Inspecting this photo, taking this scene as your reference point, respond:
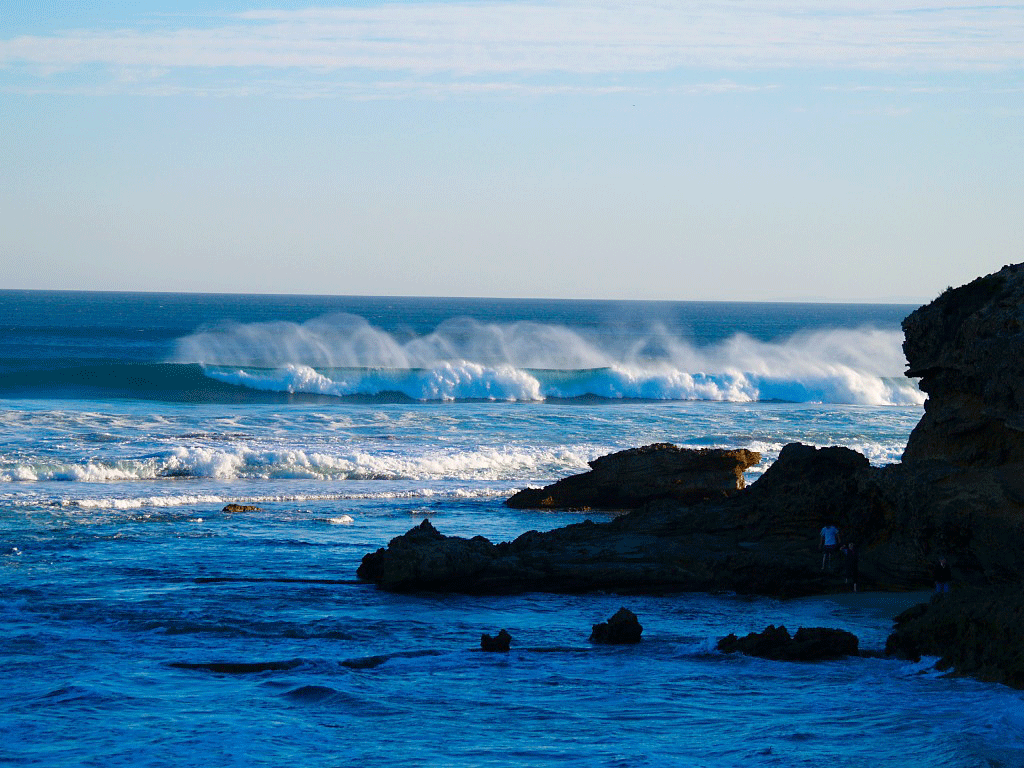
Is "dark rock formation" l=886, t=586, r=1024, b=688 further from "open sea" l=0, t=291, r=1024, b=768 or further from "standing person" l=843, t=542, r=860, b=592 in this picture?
"standing person" l=843, t=542, r=860, b=592

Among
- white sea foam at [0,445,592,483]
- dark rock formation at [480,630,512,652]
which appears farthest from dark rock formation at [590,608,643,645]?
white sea foam at [0,445,592,483]

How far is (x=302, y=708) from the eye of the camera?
9148 mm

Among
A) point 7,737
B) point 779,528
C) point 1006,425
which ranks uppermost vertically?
point 1006,425

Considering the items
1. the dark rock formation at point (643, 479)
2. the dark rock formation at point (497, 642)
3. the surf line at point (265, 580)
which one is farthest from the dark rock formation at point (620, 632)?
the dark rock formation at point (643, 479)

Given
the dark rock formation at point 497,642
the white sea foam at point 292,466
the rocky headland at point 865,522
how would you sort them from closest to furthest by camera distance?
1. the dark rock formation at point 497,642
2. the rocky headland at point 865,522
3. the white sea foam at point 292,466

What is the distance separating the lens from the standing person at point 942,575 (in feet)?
39.2

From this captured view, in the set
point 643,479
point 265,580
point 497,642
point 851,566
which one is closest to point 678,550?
point 851,566

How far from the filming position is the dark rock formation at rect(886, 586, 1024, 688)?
9.95 metres

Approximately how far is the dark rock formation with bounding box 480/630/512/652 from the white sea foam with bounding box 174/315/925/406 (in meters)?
28.6

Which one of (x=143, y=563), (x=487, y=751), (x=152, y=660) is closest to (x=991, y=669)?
(x=487, y=751)

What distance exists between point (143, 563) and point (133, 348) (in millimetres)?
53300

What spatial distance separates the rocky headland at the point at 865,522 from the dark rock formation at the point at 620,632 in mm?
2178

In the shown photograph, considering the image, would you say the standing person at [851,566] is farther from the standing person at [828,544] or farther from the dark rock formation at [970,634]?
the dark rock formation at [970,634]

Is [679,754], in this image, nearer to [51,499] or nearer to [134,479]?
[51,499]
